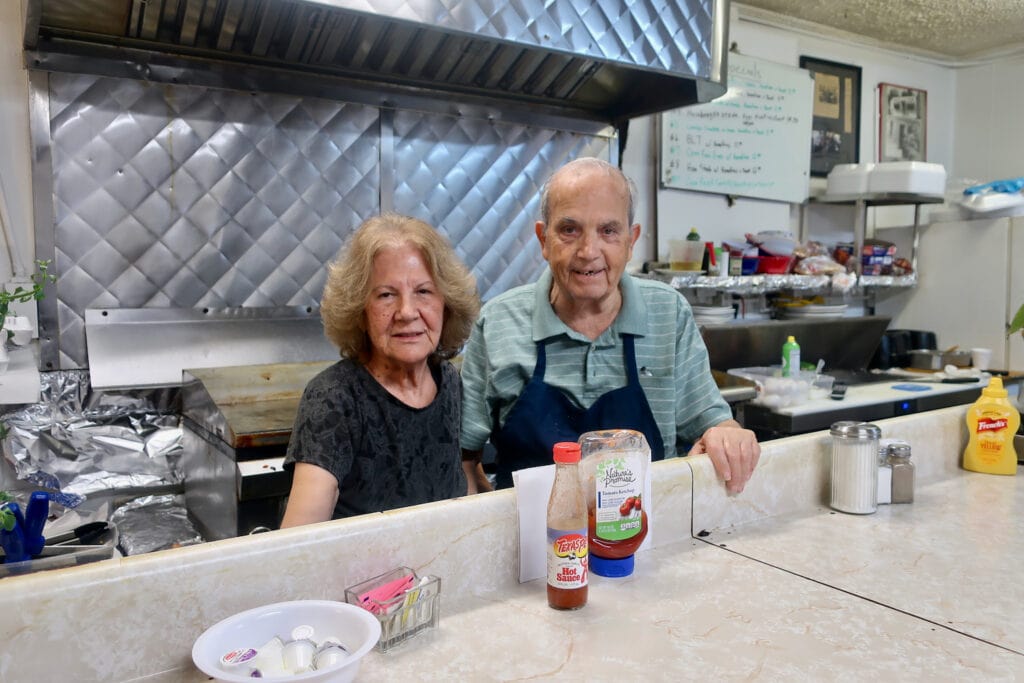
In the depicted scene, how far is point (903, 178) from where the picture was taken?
13.9 ft

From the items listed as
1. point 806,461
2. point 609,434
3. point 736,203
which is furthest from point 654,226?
point 609,434

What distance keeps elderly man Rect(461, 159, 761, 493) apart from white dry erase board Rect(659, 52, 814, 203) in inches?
84.3

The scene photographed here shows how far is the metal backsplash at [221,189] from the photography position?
91.2 inches

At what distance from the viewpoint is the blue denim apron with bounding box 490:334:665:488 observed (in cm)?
180

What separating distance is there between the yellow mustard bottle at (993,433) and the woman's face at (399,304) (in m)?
1.39

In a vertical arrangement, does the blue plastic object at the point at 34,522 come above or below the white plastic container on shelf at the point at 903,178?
below

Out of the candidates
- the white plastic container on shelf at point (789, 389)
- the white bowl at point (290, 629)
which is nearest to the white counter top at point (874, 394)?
the white plastic container on shelf at point (789, 389)

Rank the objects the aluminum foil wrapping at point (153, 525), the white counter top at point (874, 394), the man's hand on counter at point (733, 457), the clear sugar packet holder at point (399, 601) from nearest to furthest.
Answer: the clear sugar packet holder at point (399, 601), the man's hand on counter at point (733, 457), the aluminum foil wrapping at point (153, 525), the white counter top at point (874, 394)

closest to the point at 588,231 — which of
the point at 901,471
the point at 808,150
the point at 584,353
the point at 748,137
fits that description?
the point at 584,353

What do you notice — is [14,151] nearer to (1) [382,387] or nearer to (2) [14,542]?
Answer: (2) [14,542]

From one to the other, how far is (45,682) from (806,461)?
1.36m

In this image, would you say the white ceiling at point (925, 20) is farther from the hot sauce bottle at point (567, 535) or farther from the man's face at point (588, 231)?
the hot sauce bottle at point (567, 535)

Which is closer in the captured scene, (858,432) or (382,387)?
(858,432)

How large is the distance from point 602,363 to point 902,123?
168 inches
